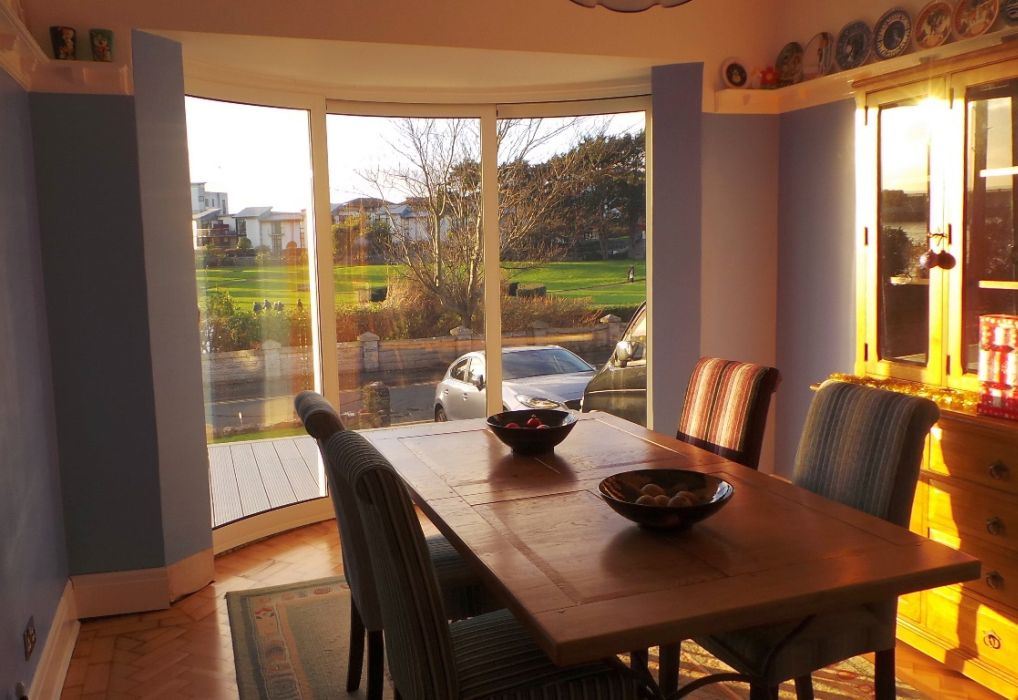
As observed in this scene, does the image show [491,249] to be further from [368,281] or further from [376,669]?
[376,669]

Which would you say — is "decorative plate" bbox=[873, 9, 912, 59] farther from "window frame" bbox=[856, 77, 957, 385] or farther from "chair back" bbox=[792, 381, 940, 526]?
"chair back" bbox=[792, 381, 940, 526]

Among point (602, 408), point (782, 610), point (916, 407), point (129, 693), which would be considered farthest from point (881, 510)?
point (602, 408)

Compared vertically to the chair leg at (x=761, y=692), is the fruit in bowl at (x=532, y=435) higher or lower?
higher

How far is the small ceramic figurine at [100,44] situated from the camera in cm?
315

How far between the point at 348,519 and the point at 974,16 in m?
2.75

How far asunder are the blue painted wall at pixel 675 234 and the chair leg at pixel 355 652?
82.2 inches

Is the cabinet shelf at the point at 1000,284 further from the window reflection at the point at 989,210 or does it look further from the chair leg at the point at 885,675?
the chair leg at the point at 885,675

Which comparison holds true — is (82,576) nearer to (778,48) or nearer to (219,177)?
(219,177)

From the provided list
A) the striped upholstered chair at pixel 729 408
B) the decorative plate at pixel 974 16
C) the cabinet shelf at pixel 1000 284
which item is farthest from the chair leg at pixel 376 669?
the decorative plate at pixel 974 16

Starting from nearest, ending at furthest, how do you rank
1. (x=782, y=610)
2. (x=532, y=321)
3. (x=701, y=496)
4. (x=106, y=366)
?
1. (x=782, y=610)
2. (x=701, y=496)
3. (x=106, y=366)
4. (x=532, y=321)

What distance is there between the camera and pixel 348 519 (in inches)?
90.6

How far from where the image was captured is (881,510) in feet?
7.15

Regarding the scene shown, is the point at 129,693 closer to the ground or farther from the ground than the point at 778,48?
closer to the ground

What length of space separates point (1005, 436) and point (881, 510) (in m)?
0.66
